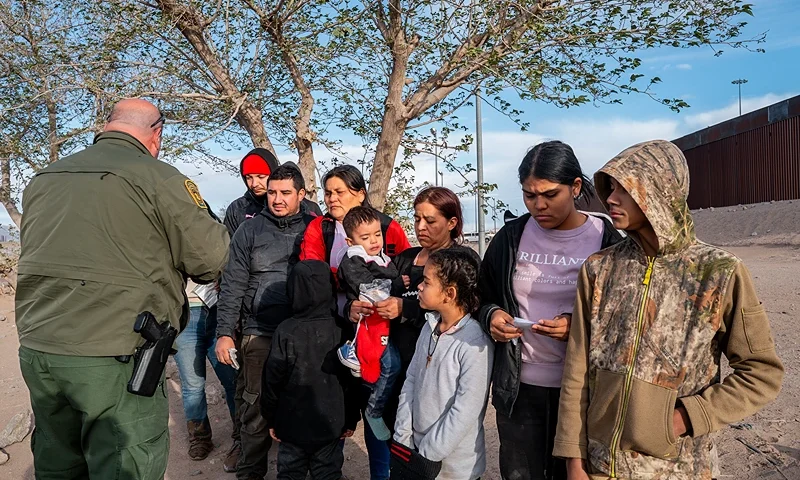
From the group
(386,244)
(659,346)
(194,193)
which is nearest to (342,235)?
(386,244)

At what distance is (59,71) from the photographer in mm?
6574

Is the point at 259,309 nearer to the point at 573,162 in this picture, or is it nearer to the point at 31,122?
the point at 573,162

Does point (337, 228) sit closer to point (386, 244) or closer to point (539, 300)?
point (386, 244)

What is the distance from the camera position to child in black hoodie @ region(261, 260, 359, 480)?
3.18 m

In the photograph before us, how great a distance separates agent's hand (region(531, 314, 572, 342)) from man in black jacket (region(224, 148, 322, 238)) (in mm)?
2549

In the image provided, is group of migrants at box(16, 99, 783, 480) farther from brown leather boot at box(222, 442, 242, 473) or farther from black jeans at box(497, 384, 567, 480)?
brown leather boot at box(222, 442, 242, 473)

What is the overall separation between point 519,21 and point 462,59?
0.63m

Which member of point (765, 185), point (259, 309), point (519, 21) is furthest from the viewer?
point (765, 185)

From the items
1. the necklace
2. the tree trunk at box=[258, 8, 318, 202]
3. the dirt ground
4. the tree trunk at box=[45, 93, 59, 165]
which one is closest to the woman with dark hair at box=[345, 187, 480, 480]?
the necklace

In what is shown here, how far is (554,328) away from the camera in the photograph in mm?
2111

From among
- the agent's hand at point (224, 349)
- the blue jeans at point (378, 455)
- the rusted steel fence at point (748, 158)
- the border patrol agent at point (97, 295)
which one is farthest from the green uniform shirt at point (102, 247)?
the rusted steel fence at point (748, 158)

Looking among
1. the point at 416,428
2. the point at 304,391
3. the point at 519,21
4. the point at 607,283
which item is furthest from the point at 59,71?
the point at 607,283

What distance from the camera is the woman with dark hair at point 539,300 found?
2299 millimetres

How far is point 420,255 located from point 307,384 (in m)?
0.91
